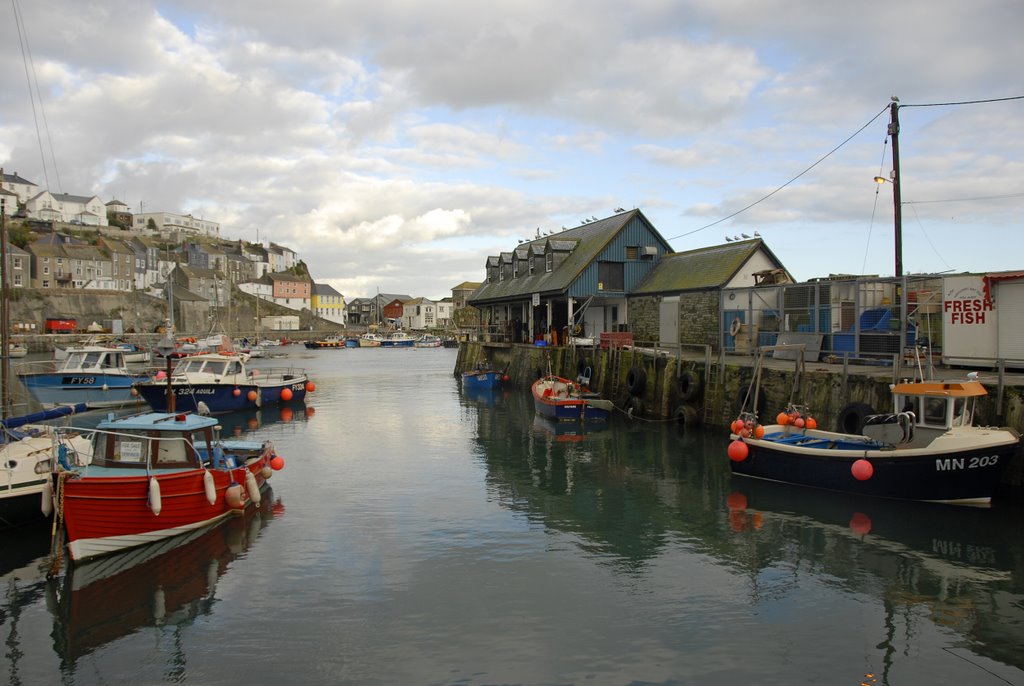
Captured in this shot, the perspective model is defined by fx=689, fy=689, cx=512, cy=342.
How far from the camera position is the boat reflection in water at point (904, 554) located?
10.4 meters

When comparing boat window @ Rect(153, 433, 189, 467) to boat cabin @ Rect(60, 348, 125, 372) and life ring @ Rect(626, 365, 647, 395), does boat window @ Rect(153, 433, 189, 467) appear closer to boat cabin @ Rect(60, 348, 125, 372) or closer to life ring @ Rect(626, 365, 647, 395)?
life ring @ Rect(626, 365, 647, 395)

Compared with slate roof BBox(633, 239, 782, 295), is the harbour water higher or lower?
lower

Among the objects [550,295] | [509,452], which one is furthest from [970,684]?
[550,295]

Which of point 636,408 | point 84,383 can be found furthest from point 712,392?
point 84,383

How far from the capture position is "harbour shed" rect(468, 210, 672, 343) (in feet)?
139

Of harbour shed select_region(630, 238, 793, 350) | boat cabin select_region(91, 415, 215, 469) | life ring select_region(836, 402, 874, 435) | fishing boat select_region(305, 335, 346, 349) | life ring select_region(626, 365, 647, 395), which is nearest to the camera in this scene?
boat cabin select_region(91, 415, 215, 469)

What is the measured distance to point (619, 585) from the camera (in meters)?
12.0

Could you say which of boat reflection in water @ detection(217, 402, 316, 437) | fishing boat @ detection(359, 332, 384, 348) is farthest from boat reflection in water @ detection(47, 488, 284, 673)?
fishing boat @ detection(359, 332, 384, 348)

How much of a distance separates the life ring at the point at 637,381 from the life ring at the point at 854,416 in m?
11.8

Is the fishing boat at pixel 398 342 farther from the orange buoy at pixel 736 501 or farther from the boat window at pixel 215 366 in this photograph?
the orange buoy at pixel 736 501

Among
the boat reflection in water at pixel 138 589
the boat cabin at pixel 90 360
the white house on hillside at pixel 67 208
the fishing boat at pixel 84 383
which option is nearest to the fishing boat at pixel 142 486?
the boat reflection in water at pixel 138 589

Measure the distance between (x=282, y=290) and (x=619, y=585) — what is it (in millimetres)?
163194

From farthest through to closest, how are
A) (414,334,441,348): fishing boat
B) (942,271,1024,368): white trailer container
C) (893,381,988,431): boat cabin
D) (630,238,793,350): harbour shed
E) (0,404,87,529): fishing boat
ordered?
(414,334,441,348): fishing boat
(630,238,793,350): harbour shed
(942,271,1024,368): white trailer container
(893,381,988,431): boat cabin
(0,404,87,529): fishing boat

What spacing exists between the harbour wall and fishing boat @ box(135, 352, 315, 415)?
51.8ft
